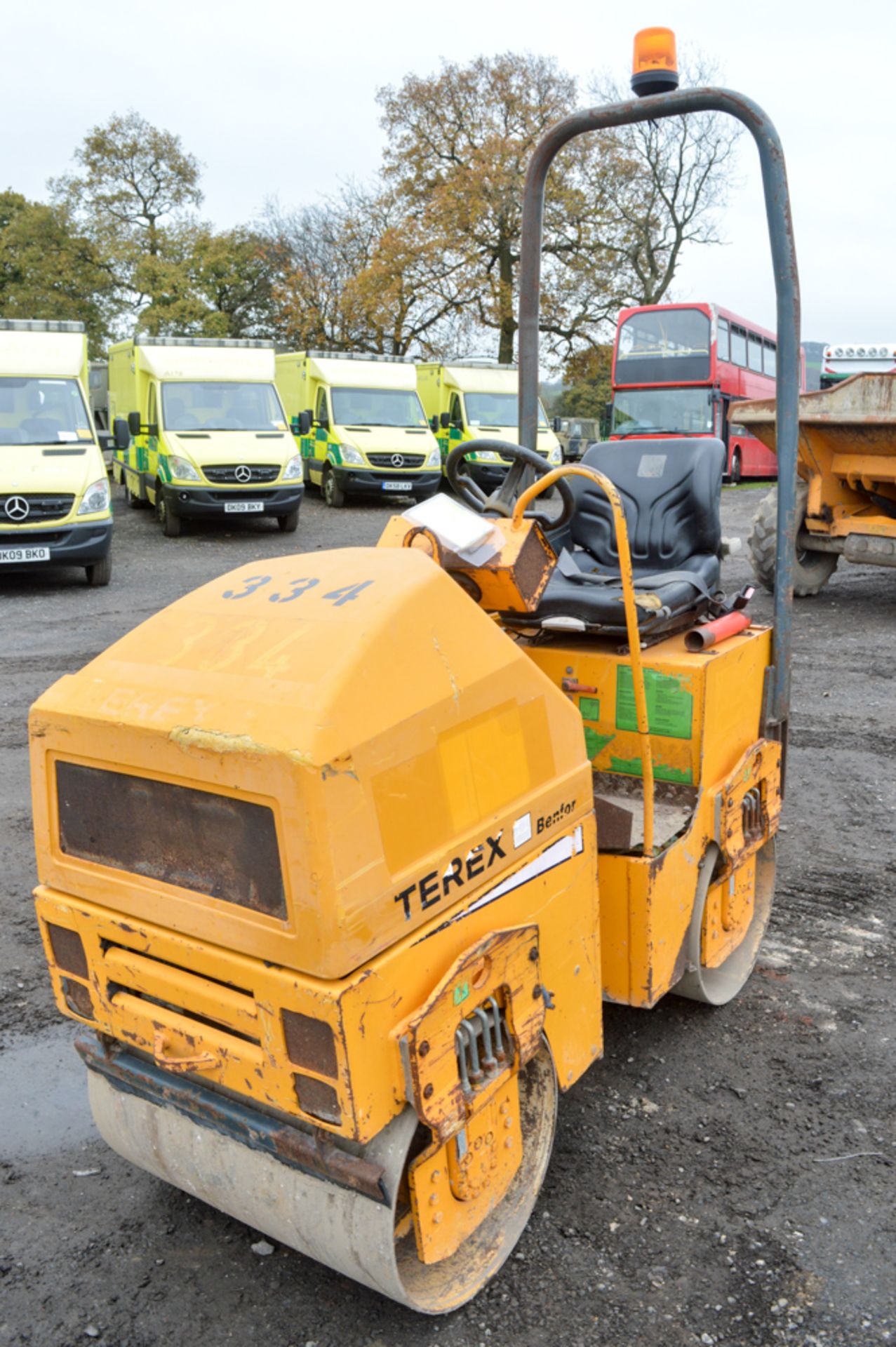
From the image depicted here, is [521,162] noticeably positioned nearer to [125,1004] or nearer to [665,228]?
[665,228]

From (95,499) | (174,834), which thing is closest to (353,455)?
(95,499)

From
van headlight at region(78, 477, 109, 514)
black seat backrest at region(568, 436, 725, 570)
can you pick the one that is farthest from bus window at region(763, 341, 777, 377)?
black seat backrest at region(568, 436, 725, 570)

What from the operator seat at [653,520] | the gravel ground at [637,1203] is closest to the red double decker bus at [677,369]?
the operator seat at [653,520]

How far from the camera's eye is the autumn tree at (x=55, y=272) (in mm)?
30359

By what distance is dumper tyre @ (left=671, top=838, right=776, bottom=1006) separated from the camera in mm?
3379

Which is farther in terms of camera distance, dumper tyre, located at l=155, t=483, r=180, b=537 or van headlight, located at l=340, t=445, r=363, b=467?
van headlight, located at l=340, t=445, r=363, b=467

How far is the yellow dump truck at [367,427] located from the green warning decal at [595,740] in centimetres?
1456

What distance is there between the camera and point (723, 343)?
20.7m

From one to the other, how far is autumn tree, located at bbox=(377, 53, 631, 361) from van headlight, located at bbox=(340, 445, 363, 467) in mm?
11117

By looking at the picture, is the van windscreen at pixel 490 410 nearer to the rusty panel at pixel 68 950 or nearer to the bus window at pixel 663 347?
the bus window at pixel 663 347

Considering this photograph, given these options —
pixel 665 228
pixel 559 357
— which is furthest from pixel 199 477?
pixel 665 228

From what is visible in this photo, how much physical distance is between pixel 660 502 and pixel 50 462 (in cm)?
813

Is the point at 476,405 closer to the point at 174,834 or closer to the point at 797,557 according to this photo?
the point at 797,557

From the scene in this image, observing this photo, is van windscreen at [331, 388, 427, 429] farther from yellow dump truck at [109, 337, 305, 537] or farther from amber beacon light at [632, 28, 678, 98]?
amber beacon light at [632, 28, 678, 98]
